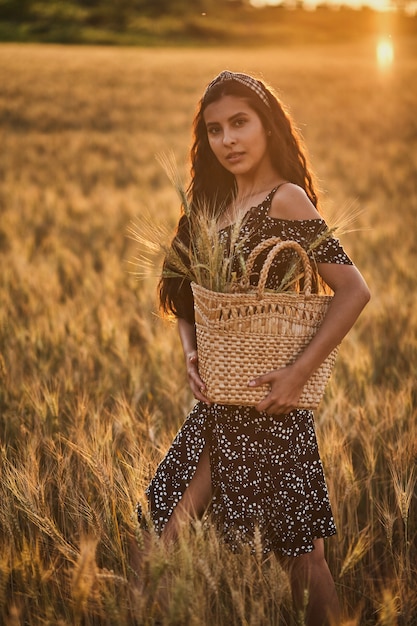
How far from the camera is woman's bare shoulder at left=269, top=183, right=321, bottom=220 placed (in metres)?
1.76

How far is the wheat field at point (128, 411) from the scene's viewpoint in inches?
64.2

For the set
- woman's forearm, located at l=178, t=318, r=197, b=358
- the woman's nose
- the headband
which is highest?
the headband

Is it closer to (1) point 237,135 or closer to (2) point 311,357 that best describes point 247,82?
(1) point 237,135

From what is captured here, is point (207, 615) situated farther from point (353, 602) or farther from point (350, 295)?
point (350, 295)

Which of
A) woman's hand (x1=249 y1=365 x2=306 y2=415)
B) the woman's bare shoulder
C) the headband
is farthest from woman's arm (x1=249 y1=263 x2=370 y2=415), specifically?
the headband

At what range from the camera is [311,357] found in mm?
1645

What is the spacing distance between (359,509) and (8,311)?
7.42ft

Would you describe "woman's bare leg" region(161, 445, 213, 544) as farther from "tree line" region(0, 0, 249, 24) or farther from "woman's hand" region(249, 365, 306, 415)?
"tree line" region(0, 0, 249, 24)

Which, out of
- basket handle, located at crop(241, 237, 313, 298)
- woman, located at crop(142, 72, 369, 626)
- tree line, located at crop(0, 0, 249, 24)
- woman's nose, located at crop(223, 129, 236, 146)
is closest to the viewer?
basket handle, located at crop(241, 237, 313, 298)

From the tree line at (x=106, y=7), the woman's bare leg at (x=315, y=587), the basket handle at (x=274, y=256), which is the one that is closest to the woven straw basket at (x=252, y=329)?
the basket handle at (x=274, y=256)

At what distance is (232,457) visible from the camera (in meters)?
1.76

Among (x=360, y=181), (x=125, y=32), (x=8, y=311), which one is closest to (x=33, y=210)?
(x=8, y=311)

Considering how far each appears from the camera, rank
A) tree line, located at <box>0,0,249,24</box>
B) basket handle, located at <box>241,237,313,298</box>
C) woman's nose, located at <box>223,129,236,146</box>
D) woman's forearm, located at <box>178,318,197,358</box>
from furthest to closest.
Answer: tree line, located at <box>0,0,249,24</box>, woman's forearm, located at <box>178,318,197,358</box>, woman's nose, located at <box>223,129,236,146</box>, basket handle, located at <box>241,237,313,298</box>

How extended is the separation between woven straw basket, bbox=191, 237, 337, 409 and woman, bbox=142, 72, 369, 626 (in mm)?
29
